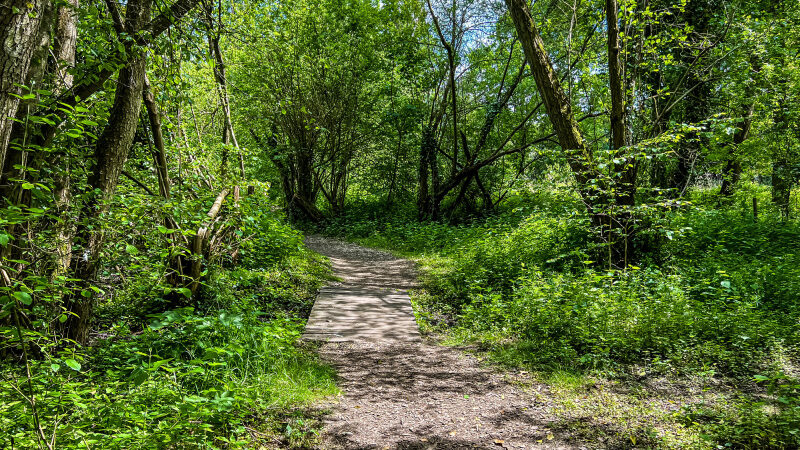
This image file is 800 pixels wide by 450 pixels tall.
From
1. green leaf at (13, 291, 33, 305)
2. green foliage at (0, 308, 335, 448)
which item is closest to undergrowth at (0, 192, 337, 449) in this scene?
green foliage at (0, 308, 335, 448)

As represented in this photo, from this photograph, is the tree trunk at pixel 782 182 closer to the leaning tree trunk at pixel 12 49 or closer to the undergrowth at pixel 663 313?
the undergrowth at pixel 663 313

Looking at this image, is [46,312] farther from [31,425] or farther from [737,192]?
[737,192]

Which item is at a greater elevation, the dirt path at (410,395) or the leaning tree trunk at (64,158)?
the leaning tree trunk at (64,158)

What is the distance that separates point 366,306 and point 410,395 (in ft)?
8.76

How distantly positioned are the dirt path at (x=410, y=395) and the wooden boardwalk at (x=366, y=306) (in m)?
0.02

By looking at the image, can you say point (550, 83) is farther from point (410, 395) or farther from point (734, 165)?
point (734, 165)

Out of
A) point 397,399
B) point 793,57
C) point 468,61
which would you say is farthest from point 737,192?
point 397,399

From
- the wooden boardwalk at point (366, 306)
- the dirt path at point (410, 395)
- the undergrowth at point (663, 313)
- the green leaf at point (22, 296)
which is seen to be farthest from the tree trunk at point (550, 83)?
the green leaf at point (22, 296)

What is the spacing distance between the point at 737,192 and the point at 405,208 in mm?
10414

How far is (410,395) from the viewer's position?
400 cm

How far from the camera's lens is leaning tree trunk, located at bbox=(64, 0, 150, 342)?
3814 mm

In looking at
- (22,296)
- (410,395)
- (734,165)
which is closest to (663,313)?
(410,395)

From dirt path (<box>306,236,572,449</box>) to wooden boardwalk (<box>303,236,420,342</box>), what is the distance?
25 mm

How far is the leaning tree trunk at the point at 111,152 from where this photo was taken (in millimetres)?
3814
